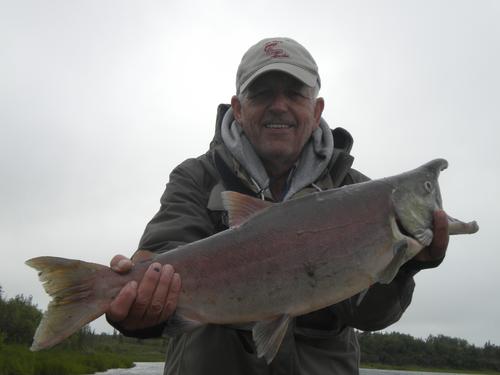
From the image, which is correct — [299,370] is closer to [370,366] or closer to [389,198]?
[389,198]

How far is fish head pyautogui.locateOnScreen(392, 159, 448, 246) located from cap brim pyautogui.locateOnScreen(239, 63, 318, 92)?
54.4 inches

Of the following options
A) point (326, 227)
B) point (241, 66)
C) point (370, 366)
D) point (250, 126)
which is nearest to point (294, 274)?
point (326, 227)

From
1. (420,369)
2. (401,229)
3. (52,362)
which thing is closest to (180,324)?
(401,229)

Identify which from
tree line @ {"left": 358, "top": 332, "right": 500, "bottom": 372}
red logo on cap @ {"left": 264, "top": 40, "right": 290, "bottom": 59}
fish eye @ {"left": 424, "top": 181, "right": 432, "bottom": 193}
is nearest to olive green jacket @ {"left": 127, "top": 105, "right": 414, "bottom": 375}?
fish eye @ {"left": 424, "top": 181, "right": 432, "bottom": 193}

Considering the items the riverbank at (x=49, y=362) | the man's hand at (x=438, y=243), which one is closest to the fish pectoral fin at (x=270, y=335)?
the man's hand at (x=438, y=243)

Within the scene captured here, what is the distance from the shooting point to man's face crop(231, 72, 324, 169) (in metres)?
4.75

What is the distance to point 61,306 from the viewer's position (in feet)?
11.1

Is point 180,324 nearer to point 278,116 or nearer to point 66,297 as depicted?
point 66,297

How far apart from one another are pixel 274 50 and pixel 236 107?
26.6 inches

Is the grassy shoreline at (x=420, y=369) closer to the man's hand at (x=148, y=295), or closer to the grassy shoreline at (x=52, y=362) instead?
the grassy shoreline at (x=52, y=362)

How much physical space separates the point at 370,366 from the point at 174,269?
94.6 metres

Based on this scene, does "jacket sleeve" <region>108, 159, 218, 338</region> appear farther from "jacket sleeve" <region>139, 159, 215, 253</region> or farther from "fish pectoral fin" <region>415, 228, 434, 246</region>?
"fish pectoral fin" <region>415, 228, 434, 246</region>

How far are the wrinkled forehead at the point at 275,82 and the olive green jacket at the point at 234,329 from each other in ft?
2.22

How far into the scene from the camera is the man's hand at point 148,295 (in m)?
3.47
